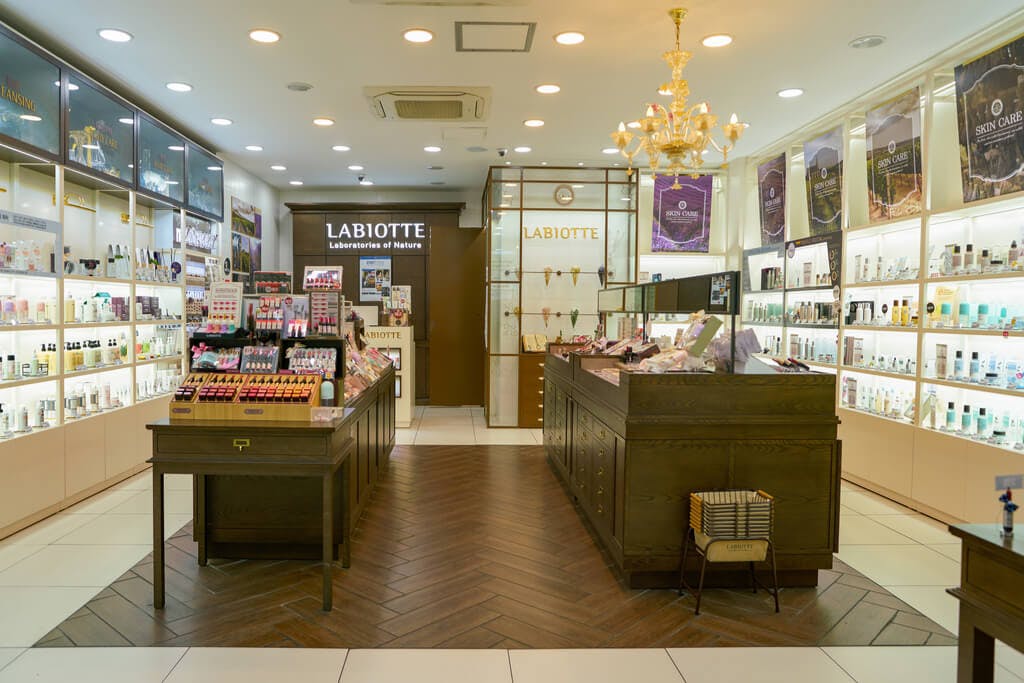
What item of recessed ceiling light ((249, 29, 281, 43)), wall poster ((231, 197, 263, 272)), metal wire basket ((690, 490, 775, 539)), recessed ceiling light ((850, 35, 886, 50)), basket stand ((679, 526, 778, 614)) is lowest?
basket stand ((679, 526, 778, 614))

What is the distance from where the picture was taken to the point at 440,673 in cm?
272

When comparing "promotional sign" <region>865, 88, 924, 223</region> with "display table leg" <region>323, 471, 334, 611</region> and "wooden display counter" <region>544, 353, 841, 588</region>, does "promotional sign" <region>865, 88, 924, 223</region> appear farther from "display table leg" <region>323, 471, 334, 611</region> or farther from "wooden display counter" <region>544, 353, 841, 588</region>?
"display table leg" <region>323, 471, 334, 611</region>

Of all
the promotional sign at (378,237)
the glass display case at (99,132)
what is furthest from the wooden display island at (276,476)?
the promotional sign at (378,237)

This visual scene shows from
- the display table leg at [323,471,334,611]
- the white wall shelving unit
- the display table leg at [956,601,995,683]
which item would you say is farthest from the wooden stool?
the white wall shelving unit

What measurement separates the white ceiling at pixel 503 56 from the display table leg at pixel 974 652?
3.57 meters

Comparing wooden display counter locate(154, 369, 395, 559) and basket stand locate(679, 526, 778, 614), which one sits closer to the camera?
basket stand locate(679, 526, 778, 614)

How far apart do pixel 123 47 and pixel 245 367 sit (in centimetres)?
289

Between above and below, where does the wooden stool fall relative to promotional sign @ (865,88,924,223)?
below

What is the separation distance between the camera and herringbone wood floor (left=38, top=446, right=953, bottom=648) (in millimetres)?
3039

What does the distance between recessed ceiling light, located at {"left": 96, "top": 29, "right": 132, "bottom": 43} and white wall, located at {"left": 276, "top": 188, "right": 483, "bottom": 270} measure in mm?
6191

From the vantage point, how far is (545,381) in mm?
7137

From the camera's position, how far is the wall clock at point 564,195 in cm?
859

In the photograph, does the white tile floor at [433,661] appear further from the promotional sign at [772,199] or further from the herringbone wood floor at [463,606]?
the promotional sign at [772,199]

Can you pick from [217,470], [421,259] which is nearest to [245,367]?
[217,470]
